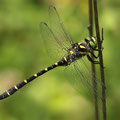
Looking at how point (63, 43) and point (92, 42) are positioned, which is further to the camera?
point (63, 43)

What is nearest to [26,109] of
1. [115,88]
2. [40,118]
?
[40,118]

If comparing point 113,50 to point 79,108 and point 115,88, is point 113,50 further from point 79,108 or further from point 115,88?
point 79,108

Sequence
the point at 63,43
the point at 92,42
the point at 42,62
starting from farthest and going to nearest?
the point at 42,62
the point at 63,43
the point at 92,42

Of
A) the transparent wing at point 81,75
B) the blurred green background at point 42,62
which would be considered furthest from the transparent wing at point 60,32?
the blurred green background at point 42,62

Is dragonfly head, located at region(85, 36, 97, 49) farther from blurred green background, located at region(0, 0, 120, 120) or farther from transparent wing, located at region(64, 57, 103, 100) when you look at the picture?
blurred green background, located at region(0, 0, 120, 120)

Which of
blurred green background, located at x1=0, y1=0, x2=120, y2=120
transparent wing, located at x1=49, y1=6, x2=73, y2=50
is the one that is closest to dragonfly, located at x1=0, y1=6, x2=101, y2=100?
transparent wing, located at x1=49, y1=6, x2=73, y2=50

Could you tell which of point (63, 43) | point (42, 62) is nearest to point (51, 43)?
point (63, 43)

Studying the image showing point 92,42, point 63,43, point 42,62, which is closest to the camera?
point 92,42

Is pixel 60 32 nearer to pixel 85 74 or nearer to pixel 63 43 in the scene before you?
pixel 63 43
